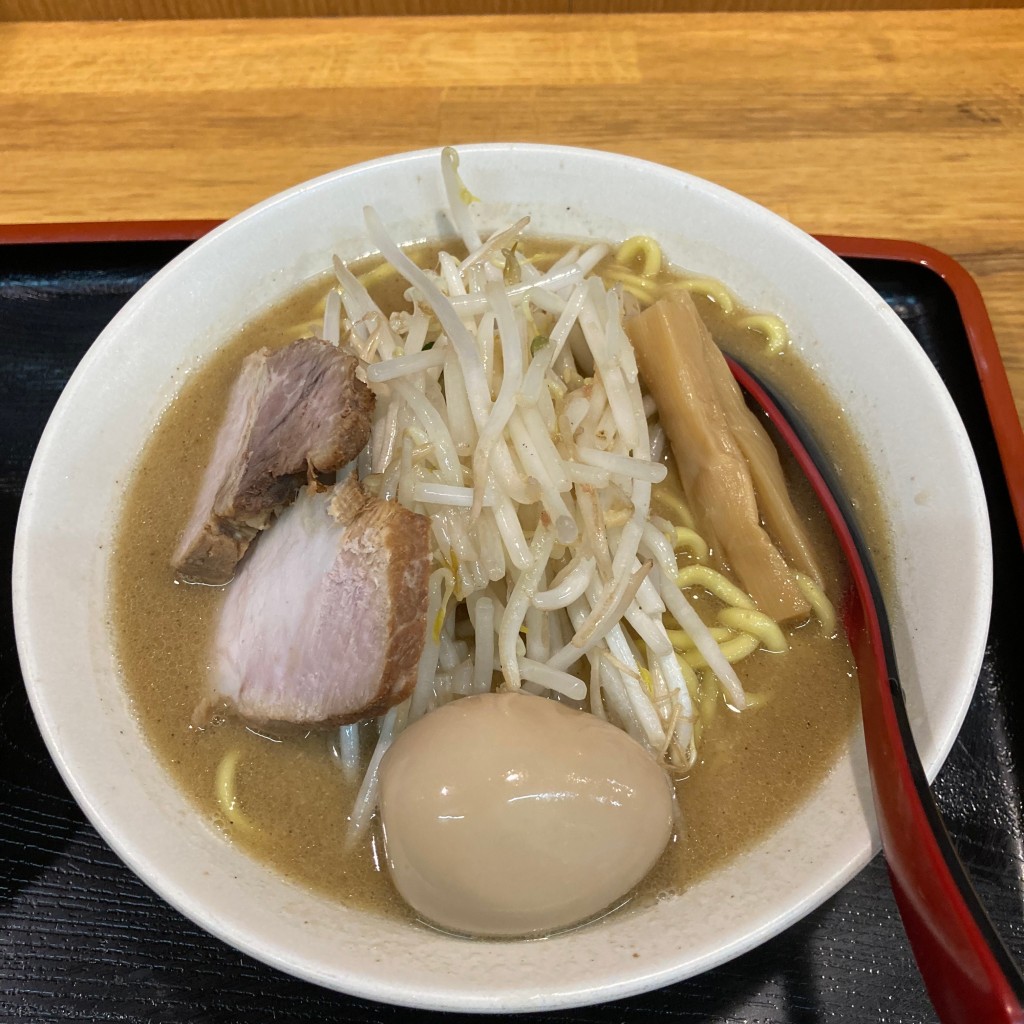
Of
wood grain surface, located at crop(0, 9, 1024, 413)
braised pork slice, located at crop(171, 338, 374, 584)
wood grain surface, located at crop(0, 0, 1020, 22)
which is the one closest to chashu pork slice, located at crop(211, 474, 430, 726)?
braised pork slice, located at crop(171, 338, 374, 584)

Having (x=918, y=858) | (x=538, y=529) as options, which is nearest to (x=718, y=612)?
(x=538, y=529)

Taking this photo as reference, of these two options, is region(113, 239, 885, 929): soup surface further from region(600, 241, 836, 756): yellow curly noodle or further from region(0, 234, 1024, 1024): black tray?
region(0, 234, 1024, 1024): black tray

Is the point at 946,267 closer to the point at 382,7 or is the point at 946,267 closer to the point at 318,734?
the point at 318,734

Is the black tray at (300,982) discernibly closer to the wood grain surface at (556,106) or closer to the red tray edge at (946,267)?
the red tray edge at (946,267)

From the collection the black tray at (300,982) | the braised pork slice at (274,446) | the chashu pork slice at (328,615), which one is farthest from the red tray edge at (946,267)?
the chashu pork slice at (328,615)

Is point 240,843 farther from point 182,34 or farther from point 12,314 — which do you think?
point 182,34

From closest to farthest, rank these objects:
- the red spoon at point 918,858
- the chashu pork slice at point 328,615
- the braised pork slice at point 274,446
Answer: the red spoon at point 918,858 → the chashu pork slice at point 328,615 → the braised pork slice at point 274,446

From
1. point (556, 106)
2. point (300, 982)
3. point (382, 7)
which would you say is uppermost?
point (382, 7)
